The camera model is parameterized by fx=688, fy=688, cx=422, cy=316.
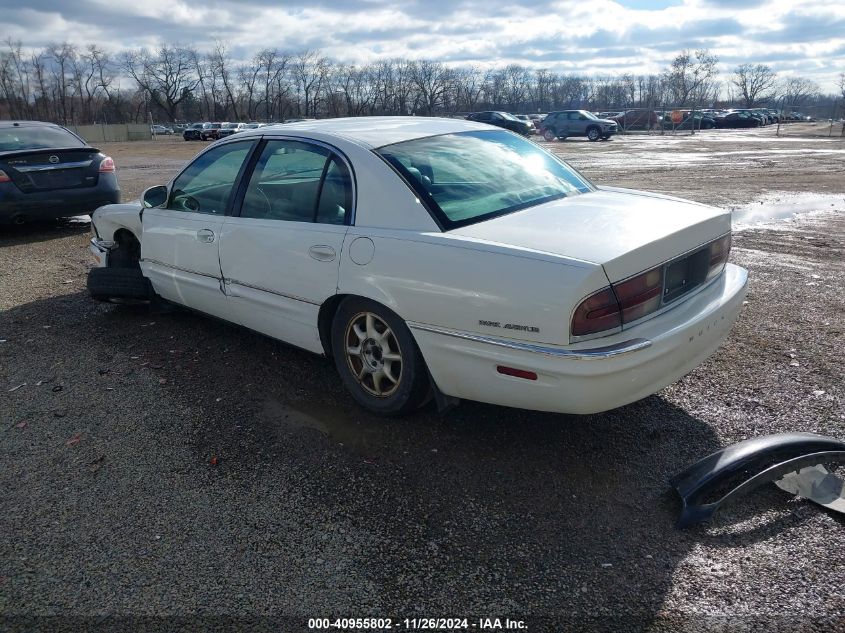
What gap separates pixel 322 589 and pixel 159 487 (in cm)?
112

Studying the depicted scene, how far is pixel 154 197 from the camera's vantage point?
16.8 ft

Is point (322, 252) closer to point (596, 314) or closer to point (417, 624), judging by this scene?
point (596, 314)

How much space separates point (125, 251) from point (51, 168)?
419cm

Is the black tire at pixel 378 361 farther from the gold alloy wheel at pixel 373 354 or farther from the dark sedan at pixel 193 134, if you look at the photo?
the dark sedan at pixel 193 134

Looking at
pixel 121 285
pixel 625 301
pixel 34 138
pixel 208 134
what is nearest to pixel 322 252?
pixel 625 301

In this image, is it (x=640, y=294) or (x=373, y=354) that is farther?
(x=373, y=354)

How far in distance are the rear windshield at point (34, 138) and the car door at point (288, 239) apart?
6525mm

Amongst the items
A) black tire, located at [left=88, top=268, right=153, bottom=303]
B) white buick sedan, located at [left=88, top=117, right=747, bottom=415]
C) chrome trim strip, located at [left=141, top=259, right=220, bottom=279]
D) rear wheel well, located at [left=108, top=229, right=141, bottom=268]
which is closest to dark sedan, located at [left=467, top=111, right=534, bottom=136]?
rear wheel well, located at [left=108, top=229, right=141, bottom=268]

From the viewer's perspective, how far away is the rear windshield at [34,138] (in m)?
9.15

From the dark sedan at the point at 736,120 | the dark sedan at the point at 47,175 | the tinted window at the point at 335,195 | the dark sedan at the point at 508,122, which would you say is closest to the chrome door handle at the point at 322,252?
the tinted window at the point at 335,195

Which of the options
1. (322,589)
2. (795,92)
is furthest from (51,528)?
(795,92)

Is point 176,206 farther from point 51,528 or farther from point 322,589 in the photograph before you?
point 322,589

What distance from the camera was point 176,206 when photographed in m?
4.93

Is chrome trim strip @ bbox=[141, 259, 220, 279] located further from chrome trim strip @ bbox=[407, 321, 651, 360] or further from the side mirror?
chrome trim strip @ bbox=[407, 321, 651, 360]
